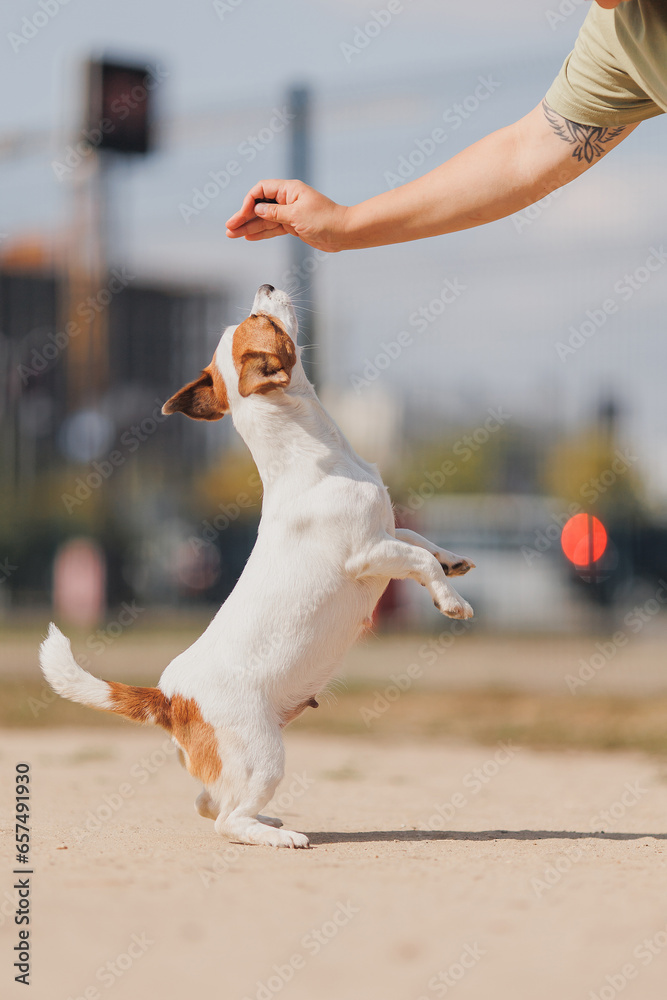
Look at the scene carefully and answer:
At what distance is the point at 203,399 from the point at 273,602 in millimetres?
837

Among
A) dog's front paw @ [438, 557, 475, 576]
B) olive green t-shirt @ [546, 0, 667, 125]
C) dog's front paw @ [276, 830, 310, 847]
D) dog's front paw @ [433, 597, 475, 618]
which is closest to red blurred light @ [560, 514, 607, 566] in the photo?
dog's front paw @ [438, 557, 475, 576]

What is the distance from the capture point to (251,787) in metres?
3.74

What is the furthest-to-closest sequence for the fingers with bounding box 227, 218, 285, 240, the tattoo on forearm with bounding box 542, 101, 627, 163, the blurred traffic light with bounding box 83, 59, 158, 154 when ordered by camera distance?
1. the blurred traffic light with bounding box 83, 59, 158, 154
2. the fingers with bounding box 227, 218, 285, 240
3. the tattoo on forearm with bounding box 542, 101, 627, 163

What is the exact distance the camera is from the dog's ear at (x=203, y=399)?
4020 mm

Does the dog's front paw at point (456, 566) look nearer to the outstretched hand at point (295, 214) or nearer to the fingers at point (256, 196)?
the outstretched hand at point (295, 214)

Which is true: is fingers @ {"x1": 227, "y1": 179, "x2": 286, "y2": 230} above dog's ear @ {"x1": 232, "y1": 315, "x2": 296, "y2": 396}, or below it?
above

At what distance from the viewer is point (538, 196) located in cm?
362

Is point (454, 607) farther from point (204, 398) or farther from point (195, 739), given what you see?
point (204, 398)

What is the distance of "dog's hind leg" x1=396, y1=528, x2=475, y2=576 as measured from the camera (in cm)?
412

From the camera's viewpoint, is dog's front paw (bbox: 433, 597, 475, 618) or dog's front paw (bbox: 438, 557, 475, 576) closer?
dog's front paw (bbox: 433, 597, 475, 618)

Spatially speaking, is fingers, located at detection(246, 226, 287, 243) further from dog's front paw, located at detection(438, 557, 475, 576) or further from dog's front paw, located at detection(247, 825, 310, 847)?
dog's front paw, located at detection(247, 825, 310, 847)

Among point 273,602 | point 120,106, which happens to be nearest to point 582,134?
point 273,602

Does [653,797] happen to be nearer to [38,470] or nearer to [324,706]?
[324,706]

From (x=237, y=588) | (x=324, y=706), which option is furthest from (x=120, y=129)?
(x=237, y=588)
